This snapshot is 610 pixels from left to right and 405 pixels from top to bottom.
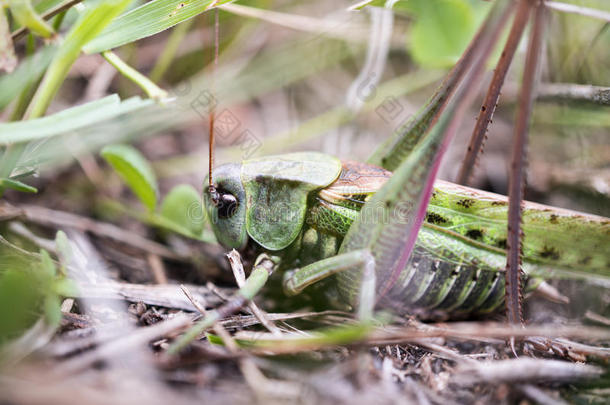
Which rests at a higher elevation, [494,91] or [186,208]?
[494,91]

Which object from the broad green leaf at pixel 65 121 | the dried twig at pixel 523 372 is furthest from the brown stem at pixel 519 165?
the broad green leaf at pixel 65 121

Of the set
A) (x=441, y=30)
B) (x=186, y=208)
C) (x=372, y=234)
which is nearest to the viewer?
(x=372, y=234)

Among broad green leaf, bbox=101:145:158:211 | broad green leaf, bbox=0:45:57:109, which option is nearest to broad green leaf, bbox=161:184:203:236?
broad green leaf, bbox=101:145:158:211

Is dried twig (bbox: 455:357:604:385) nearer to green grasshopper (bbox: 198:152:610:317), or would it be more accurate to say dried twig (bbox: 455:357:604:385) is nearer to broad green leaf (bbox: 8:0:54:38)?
green grasshopper (bbox: 198:152:610:317)

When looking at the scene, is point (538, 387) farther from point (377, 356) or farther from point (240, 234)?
point (240, 234)

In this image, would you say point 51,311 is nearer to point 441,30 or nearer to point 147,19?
point 147,19

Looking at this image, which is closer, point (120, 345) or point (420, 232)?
point (120, 345)

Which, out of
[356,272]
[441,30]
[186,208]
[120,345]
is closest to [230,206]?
[186,208]

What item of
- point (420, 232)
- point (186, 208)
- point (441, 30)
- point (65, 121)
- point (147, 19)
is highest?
point (441, 30)
